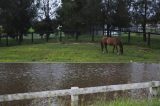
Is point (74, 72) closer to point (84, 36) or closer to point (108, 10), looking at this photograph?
point (108, 10)

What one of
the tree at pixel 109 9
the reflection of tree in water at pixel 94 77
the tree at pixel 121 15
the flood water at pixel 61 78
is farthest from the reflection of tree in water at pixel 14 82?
the tree at pixel 121 15

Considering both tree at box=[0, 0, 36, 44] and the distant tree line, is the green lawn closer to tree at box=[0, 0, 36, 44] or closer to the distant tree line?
the distant tree line

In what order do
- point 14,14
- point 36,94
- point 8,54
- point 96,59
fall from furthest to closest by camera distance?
point 14,14 → point 8,54 → point 96,59 → point 36,94

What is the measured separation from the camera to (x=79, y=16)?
51719 millimetres

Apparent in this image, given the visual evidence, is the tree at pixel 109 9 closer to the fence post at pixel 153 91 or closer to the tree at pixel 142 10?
the tree at pixel 142 10

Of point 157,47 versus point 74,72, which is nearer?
point 74,72

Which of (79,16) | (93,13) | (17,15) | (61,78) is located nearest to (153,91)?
(61,78)

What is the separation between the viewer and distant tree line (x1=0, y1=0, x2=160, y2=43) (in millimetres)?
49812

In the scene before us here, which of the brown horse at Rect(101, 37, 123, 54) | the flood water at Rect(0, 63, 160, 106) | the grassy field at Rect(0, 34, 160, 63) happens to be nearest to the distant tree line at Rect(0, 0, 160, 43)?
the grassy field at Rect(0, 34, 160, 63)

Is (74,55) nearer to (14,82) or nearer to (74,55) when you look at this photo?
(74,55)

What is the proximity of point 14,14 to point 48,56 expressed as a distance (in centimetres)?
1670

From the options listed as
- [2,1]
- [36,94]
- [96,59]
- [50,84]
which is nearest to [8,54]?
[96,59]

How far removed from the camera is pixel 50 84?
2012cm

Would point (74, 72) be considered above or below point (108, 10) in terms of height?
below
